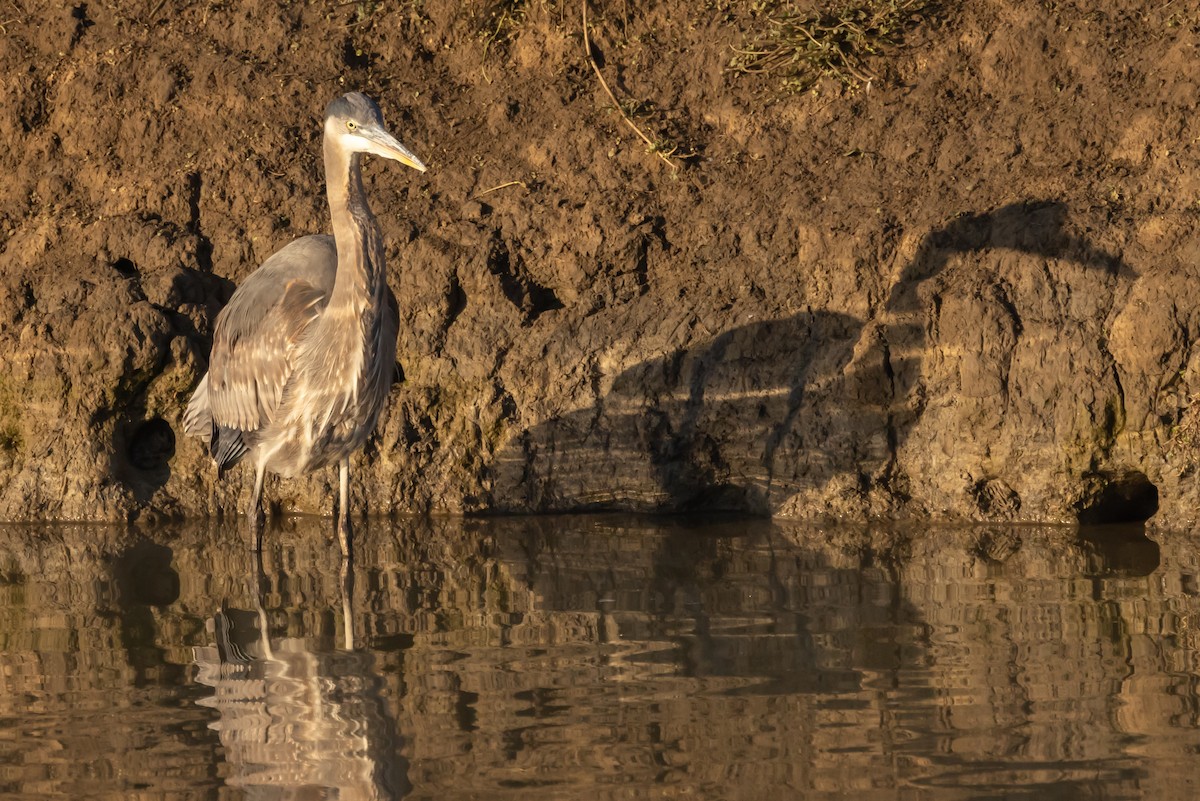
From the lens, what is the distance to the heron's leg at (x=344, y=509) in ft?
27.0

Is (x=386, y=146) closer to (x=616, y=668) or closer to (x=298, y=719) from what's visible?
Answer: (x=616, y=668)

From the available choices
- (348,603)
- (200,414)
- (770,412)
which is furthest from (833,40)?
(348,603)

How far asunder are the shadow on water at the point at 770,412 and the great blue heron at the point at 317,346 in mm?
1331

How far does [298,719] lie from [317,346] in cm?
345

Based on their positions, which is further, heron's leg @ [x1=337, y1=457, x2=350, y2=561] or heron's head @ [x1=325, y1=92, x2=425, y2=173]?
heron's leg @ [x1=337, y1=457, x2=350, y2=561]

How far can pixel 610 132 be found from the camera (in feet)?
34.7

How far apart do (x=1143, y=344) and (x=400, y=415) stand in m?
4.30

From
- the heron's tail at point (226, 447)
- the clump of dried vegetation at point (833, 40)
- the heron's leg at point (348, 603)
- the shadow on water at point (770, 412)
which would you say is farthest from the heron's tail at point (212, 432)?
the clump of dried vegetation at point (833, 40)

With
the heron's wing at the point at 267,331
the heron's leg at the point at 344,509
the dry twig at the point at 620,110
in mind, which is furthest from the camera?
the dry twig at the point at 620,110

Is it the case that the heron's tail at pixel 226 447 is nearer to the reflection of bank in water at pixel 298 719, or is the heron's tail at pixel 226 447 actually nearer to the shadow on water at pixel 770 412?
the shadow on water at pixel 770 412

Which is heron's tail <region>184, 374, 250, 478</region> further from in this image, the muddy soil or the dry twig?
the dry twig

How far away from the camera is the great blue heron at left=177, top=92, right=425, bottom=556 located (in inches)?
318

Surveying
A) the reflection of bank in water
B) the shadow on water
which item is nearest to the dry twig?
the shadow on water

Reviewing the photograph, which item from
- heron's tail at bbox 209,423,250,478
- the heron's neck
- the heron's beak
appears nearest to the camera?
the heron's beak
